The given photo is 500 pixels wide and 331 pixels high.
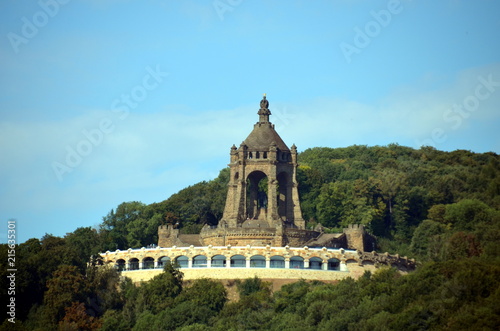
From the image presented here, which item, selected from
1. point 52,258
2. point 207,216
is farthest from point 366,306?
point 207,216

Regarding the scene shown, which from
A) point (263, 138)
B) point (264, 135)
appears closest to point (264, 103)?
point (264, 135)

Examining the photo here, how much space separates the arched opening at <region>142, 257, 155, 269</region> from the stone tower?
7231mm

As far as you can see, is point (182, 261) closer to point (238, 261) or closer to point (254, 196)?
point (238, 261)

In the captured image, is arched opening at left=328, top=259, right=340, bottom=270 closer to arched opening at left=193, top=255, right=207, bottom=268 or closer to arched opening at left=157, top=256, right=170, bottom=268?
arched opening at left=193, top=255, right=207, bottom=268

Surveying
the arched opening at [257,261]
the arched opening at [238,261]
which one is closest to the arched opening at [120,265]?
the arched opening at [238,261]

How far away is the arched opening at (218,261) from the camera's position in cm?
9806

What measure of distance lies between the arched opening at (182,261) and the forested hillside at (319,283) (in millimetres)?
3420

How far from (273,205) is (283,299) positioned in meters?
15.6

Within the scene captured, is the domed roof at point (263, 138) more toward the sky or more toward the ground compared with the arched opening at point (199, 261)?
more toward the sky

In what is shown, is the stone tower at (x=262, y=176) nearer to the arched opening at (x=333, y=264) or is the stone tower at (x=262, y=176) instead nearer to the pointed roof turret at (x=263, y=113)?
the pointed roof turret at (x=263, y=113)

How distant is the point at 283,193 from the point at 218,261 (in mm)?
13295

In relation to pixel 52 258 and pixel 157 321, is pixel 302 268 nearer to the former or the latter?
A: pixel 157 321

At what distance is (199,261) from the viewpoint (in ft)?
325

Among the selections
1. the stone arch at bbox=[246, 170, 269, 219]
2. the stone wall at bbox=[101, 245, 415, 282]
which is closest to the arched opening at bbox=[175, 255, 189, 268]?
the stone wall at bbox=[101, 245, 415, 282]
